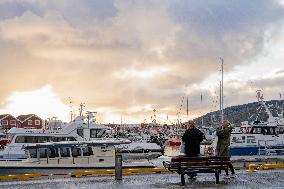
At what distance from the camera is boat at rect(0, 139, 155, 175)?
2684 cm

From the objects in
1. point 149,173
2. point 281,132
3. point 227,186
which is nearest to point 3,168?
point 149,173

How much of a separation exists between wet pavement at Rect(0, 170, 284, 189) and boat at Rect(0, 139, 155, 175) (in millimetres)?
11036

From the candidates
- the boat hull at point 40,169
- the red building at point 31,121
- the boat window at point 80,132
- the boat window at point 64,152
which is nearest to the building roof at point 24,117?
the red building at point 31,121

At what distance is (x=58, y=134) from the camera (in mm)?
35344

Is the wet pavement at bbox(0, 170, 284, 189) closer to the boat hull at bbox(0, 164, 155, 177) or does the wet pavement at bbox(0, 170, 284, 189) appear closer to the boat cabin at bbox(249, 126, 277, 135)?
the boat hull at bbox(0, 164, 155, 177)

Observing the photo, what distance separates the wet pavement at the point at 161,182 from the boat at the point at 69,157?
36.2 ft

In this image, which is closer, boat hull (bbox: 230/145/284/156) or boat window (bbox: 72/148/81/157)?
boat window (bbox: 72/148/81/157)

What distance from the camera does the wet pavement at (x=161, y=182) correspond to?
13.3 meters

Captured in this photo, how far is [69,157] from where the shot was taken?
28219 millimetres

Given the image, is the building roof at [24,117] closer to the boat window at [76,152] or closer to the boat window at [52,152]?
the boat window at [52,152]

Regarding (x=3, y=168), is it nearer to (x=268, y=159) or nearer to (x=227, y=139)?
(x=227, y=139)

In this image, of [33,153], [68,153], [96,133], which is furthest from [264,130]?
[33,153]

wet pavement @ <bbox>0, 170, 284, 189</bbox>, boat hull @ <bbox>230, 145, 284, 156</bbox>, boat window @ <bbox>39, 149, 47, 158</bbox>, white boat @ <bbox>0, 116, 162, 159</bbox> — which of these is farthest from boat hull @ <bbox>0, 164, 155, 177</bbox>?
boat hull @ <bbox>230, 145, 284, 156</bbox>

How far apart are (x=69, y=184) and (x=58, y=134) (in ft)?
69.4
